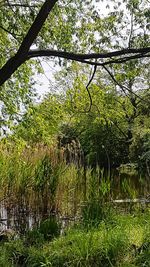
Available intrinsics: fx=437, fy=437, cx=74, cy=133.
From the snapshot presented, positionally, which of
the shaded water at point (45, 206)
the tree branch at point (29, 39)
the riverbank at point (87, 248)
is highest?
the tree branch at point (29, 39)

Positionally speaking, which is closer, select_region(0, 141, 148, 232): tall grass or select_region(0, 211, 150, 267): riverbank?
select_region(0, 211, 150, 267): riverbank

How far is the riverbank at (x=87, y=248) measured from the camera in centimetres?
418

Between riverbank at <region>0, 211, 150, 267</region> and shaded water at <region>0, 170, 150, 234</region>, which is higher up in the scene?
shaded water at <region>0, 170, 150, 234</region>

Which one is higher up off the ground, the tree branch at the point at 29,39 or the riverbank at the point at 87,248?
the tree branch at the point at 29,39

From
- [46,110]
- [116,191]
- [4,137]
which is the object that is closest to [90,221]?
[116,191]

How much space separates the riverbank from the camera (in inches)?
165

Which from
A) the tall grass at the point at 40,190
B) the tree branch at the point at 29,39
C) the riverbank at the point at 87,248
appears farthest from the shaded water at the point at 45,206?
the tree branch at the point at 29,39

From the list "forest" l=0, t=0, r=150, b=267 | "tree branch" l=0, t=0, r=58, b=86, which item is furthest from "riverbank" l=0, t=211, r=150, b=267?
"tree branch" l=0, t=0, r=58, b=86

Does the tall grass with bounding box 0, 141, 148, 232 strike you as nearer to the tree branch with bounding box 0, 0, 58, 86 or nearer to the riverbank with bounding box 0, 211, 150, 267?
the riverbank with bounding box 0, 211, 150, 267

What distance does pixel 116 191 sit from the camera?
23.9 feet

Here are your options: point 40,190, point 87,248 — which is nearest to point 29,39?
point 87,248

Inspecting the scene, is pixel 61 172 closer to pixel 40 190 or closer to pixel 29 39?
pixel 40 190

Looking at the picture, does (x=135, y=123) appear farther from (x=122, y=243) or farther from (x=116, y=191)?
(x=122, y=243)

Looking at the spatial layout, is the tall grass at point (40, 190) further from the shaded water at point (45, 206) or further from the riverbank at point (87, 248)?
the riverbank at point (87, 248)
